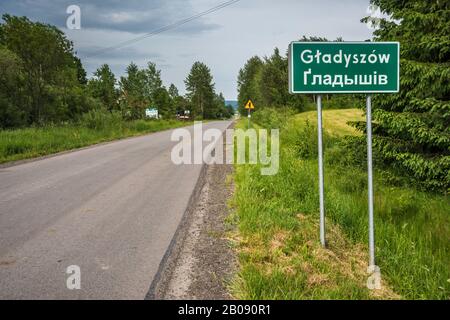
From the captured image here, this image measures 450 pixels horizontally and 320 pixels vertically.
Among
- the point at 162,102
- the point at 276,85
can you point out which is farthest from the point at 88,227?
the point at 162,102

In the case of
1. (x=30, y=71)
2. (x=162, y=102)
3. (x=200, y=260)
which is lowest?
(x=200, y=260)

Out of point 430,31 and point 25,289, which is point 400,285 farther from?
point 430,31

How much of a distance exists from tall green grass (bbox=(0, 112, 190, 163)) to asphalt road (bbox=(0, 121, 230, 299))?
3.85 metres

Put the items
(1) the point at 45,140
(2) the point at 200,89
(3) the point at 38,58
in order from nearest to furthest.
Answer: (1) the point at 45,140 → (3) the point at 38,58 → (2) the point at 200,89

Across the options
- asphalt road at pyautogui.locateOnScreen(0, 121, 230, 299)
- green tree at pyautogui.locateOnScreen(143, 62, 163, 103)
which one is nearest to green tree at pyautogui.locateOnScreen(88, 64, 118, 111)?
green tree at pyautogui.locateOnScreen(143, 62, 163, 103)

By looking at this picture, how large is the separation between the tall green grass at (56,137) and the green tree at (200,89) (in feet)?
247

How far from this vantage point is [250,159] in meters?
11.2

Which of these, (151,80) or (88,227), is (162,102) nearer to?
(151,80)

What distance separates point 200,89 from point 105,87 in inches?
1225

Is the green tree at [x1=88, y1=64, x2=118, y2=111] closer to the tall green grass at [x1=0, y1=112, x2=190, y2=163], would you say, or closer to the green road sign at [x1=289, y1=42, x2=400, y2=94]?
the tall green grass at [x1=0, y1=112, x2=190, y2=163]

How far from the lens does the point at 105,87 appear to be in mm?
77312

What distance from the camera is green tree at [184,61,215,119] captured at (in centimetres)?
10138

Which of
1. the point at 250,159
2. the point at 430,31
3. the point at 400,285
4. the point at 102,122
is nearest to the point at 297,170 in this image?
the point at 250,159
